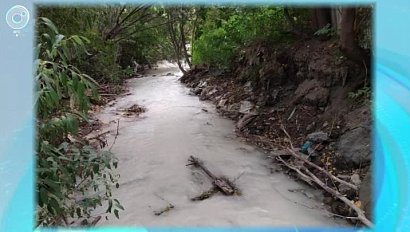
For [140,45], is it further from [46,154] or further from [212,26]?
[46,154]

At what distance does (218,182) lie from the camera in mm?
2553

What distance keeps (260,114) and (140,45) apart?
23.7 feet

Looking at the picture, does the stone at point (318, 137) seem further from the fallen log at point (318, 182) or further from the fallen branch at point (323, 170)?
the fallen log at point (318, 182)

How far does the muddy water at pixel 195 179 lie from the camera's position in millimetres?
1838

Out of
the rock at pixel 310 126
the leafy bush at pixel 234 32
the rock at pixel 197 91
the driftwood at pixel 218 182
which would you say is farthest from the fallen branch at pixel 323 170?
the rock at pixel 197 91

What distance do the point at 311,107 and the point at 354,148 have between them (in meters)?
1.02

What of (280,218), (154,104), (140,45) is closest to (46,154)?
(280,218)

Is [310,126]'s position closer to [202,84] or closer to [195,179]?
[195,179]

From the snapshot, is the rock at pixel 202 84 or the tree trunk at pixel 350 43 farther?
the rock at pixel 202 84

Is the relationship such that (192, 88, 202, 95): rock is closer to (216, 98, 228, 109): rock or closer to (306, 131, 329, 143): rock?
(216, 98, 228, 109): rock

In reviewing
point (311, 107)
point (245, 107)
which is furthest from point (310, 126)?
point (245, 107)

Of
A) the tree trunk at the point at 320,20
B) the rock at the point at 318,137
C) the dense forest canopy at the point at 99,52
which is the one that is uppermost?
the tree trunk at the point at 320,20

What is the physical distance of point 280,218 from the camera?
185cm
